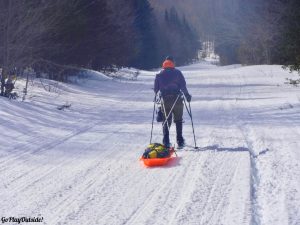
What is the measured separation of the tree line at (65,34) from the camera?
18.7 meters

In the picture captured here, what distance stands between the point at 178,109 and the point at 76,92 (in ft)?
46.6

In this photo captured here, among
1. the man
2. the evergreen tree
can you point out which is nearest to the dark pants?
the man

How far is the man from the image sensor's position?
416 inches

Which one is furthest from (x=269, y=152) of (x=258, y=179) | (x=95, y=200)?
(x=95, y=200)

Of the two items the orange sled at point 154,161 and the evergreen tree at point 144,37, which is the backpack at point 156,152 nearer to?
the orange sled at point 154,161

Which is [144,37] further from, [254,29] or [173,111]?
[173,111]

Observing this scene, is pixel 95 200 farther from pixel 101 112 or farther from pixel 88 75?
pixel 88 75

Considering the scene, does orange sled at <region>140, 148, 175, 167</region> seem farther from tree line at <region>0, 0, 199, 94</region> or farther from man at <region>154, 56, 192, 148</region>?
tree line at <region>0, 0, 199, 94</region>

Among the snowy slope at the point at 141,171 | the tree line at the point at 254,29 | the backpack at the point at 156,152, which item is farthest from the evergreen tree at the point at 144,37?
the backpack at the point at 156,152

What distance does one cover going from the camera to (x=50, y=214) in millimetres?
6102

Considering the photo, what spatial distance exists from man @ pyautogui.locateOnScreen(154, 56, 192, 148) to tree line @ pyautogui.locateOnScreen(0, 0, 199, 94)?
9.51 meters

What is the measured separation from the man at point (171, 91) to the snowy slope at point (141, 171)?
0.57m

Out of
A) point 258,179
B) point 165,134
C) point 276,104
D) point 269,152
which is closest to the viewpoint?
point 258,179

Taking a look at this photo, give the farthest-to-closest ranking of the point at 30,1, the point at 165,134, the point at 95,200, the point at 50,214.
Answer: the point at 30,1 → the point at 165,134 → the point at 95,200 → the point at 50,214
